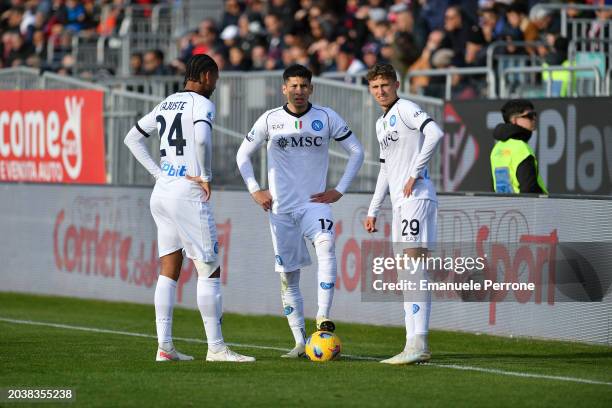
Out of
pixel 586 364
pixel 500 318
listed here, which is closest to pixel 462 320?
pixel 500 318

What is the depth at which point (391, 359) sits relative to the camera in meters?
11.0

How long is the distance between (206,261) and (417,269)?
1775mm

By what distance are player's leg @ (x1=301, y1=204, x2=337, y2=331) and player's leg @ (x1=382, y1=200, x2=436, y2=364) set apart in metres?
0.71

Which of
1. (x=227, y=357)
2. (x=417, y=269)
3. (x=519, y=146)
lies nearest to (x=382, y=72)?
(x=417, y=269)

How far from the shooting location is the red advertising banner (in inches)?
791

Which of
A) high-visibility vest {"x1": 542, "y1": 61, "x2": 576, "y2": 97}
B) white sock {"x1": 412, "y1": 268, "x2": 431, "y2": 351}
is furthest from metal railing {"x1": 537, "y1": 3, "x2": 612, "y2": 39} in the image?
white sock {"x1": 412, "y1": 268, "x2": 431, "y2": 351}

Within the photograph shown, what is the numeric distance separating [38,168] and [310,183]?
10540 millimetres

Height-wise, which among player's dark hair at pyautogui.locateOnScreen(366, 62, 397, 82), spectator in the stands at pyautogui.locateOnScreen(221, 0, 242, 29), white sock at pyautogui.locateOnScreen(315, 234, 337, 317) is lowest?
white sock at pyautogui.locateOnScreen(315, 234, 337, 317)

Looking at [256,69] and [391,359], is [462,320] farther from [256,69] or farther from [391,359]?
[256,69]

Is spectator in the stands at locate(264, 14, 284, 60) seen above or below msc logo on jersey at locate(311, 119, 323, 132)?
above

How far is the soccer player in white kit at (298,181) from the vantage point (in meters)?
11.4

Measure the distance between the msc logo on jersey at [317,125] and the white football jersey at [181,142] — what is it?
1028mm

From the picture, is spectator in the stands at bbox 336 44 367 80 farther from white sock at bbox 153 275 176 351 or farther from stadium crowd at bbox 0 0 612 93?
white sock at bbox 153 275 176 351

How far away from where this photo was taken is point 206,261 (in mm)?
10906
